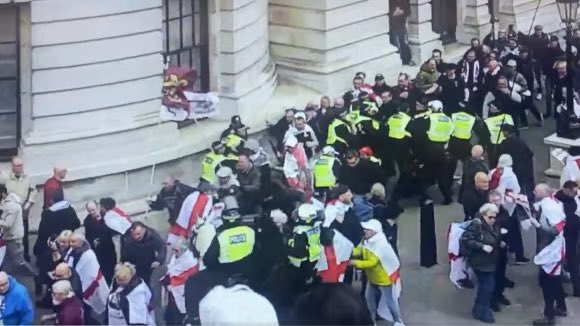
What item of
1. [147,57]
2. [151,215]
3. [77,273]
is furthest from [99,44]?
[77,273]

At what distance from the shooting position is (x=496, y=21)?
95.3 ft

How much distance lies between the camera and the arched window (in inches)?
828

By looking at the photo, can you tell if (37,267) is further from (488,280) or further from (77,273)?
(488,280)

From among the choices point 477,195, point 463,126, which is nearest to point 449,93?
point 463,126

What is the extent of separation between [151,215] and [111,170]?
2.79ft

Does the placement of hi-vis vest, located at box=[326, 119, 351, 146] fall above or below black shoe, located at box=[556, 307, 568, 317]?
above

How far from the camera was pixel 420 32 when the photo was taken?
26.5 metres

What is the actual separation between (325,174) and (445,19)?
1113cm

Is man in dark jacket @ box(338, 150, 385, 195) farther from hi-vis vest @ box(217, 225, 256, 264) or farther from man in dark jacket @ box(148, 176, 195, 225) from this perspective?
hi-vis vest @ box(217, 225, 256, 264)

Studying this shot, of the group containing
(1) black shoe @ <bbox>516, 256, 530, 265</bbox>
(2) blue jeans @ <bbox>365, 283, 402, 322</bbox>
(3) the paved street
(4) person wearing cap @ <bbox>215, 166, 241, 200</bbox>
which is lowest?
(3) the paved street

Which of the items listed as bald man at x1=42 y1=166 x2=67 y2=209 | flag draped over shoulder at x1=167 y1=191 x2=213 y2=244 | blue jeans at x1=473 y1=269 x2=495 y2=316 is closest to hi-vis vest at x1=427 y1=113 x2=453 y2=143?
blue jeans at x1=473 y1=269 x2=495 y2=316

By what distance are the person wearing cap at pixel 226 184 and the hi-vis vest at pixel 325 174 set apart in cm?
128

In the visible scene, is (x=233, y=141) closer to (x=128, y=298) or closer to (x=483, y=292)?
(x=483, y=292)

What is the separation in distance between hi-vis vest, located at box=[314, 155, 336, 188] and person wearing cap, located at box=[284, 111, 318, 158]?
1.65m
